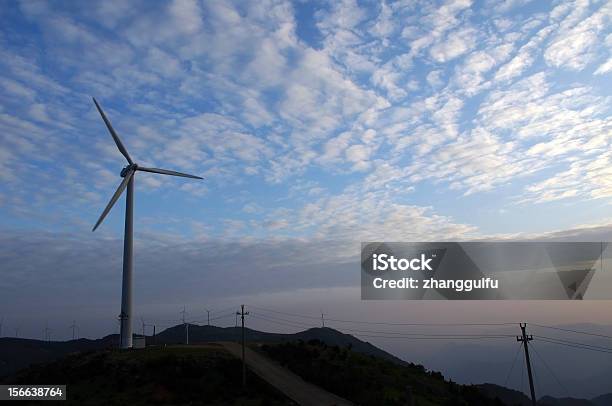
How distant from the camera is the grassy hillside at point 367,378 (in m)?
66.3

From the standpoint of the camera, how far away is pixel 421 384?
75.5 meters

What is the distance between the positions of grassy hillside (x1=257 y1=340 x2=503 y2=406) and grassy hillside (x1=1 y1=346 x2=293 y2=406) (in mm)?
9515

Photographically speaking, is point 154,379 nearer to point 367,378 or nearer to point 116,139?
point 367,378

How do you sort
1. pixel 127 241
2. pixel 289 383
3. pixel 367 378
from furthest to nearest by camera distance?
pixel 127 241
pixel 367 378
pixel 289 383

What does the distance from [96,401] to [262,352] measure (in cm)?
3467

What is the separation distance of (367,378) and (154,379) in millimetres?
29820

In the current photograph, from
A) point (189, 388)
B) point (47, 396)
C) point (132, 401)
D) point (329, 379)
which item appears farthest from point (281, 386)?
point (47, 396)

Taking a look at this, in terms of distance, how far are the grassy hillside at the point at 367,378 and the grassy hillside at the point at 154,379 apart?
31.2 feet

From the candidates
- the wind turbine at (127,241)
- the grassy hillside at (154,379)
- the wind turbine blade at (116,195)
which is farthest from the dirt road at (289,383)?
the wind turbine blade at (116,195)

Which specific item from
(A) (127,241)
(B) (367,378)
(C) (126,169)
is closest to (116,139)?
(C) (126,169)

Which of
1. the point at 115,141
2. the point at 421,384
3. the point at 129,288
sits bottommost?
the point at 421,384

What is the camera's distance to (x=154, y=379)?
67125 mm

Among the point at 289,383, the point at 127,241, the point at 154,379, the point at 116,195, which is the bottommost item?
the point at 289,383

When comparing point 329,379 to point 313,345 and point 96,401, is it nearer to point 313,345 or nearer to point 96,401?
point 313,345
